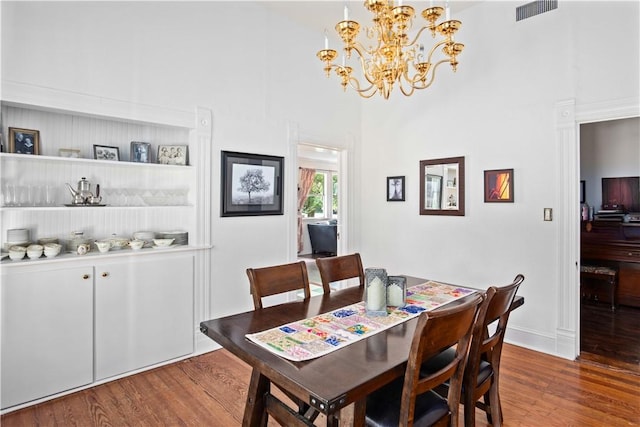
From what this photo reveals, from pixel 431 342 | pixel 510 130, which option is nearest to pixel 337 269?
pixel 431 342

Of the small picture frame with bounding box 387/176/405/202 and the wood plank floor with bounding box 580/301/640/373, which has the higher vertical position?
the small picture frame with bounding box 387/176/405/202

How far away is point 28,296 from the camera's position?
7.84 ft

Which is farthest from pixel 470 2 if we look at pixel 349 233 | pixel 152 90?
pixel 152 90

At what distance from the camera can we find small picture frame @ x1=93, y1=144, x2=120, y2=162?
9.41 ft

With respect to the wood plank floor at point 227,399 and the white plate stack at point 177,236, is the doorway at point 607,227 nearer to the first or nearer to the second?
the wood plank floor at point 227,399

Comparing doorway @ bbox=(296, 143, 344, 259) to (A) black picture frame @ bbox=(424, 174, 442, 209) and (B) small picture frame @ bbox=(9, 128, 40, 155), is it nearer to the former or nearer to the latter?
(A) black picture frame @ bbox=(424, 174, 442, 209)

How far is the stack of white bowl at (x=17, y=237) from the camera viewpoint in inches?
97.9

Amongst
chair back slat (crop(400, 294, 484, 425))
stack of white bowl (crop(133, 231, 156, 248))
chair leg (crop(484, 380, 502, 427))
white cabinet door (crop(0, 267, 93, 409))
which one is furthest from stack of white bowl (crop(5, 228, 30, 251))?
chair leg (crop(484, 380, 502, 427))

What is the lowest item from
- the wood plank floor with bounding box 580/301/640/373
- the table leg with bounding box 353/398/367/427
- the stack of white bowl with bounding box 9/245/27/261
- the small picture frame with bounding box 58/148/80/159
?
the wood plank floor with bounding box 580/301/640/373

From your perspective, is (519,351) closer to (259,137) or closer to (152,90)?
(259,137)

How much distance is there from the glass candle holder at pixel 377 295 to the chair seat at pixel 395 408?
1.17 feet

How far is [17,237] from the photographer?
2512 mm

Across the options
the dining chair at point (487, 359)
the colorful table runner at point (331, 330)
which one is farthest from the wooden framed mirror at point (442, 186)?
the dining chair at point (487, 359)

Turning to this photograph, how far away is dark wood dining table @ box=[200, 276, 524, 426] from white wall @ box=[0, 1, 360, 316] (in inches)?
67.6
